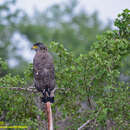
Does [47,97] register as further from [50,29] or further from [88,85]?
[50,29]

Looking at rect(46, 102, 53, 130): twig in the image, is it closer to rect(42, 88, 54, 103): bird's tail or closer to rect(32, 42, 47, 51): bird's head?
rect(42, 88, 54, 103): bird's tail

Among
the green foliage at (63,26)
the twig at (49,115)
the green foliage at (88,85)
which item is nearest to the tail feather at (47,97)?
the twig at (49,115)

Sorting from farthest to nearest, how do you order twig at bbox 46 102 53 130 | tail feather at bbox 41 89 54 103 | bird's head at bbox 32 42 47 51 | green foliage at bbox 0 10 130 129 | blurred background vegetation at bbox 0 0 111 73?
blurred background vegetation at bbox 0 0 111 73 < bird's head at bbox 32 42 47 51 < green foliage at bbox 0 10 130 129 < tail feather at bbox 41 89 54 103 < twig at bbox 46 102 53 130

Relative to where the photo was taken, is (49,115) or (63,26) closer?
(49,115)

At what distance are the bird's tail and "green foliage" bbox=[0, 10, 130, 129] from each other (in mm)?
342

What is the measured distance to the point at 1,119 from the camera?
8.68 m

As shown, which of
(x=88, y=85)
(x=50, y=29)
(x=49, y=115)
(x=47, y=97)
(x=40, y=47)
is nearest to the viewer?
(x=49, y=115)

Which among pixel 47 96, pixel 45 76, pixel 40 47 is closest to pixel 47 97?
pixel 47 96

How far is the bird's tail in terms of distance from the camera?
7448 mm

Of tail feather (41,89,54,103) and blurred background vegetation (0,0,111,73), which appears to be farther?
blurred background vegetation (0,0,111,73)

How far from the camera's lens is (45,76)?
792cm

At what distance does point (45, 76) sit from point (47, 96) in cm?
65

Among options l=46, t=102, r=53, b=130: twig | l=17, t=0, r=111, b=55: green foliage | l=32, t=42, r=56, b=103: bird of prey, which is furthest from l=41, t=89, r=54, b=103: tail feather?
l=17, t=0, r=111, b=55: green foliage

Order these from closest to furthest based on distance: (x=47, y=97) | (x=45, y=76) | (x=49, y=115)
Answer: (x=49, y=115) < (x=47, y=97) < (x=45, y=76)
